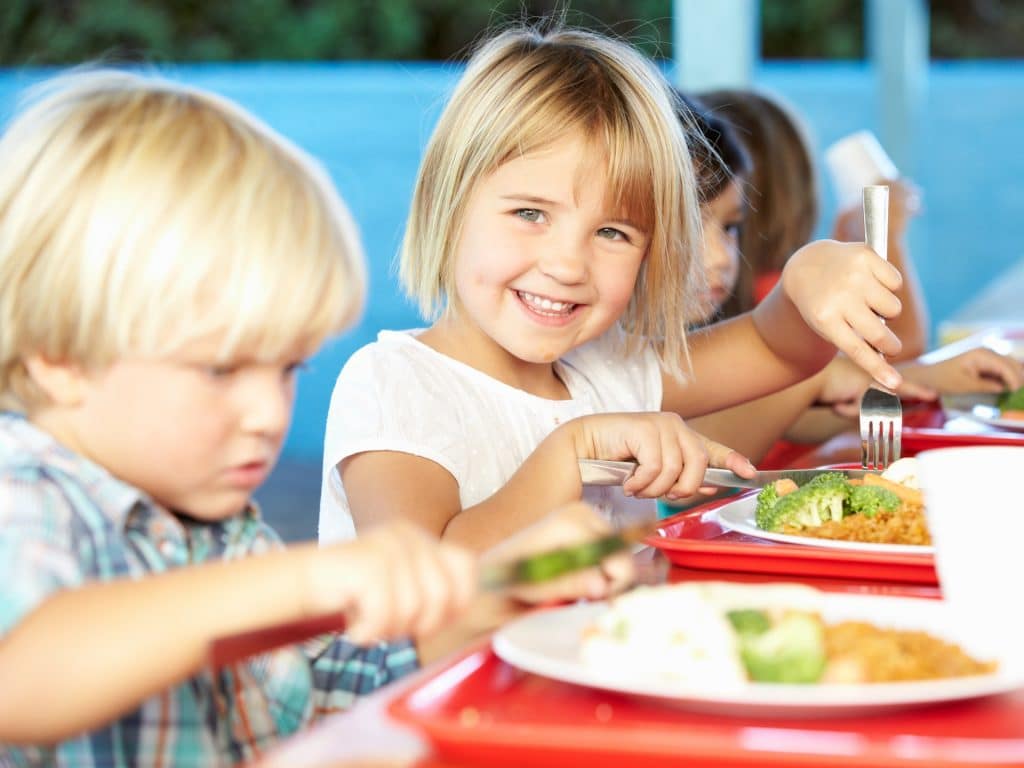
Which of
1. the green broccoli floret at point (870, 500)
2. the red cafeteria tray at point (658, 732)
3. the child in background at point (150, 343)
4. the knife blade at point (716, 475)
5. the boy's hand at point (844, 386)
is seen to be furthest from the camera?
the boy's hand at point (844, 386)

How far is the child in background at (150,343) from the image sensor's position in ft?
2.94

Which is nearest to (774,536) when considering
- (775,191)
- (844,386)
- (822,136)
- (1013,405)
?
(1013,405)

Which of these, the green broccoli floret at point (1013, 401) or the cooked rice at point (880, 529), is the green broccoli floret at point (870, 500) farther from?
the green broccoli floret at point (1013, 401)

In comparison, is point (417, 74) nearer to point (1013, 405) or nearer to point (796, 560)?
point (1013, 405)

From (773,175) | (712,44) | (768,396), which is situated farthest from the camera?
(712,44)

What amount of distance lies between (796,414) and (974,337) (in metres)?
0.76

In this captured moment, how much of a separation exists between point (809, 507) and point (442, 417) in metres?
0.56

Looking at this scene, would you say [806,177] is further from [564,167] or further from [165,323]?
[165,323]

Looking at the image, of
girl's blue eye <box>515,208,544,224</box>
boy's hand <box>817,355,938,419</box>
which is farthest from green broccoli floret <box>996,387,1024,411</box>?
girl's blue eye <box>515,208,544,224</box>

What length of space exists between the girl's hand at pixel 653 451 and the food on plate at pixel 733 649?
57cm

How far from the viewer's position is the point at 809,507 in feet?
4.04

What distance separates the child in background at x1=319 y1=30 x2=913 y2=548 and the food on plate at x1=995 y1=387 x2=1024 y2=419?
0.39 m

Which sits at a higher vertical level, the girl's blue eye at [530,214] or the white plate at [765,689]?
the girl's blue eye at [530,214]

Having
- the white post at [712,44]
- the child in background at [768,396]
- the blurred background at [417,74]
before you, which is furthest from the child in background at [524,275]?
the blurred background at [417,74]
